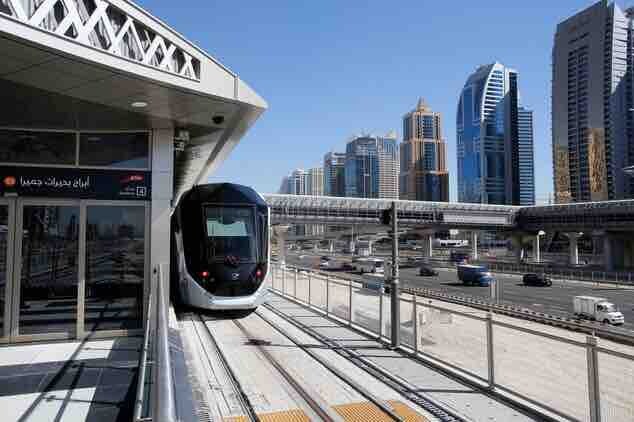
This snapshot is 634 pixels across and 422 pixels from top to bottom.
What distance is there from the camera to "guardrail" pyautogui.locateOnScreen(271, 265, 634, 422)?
5305 mm

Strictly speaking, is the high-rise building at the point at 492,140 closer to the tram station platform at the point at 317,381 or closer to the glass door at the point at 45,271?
the tram station platform at the point at 317,381

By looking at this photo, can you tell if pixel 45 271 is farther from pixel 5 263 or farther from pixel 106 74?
pixel 106 74

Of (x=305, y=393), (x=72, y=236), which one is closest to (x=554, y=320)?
(x=305, y=393)

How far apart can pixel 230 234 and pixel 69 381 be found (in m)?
4.90

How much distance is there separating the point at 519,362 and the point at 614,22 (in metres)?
149

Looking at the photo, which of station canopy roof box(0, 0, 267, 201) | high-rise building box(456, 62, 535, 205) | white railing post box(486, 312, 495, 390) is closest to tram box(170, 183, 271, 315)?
station canopy roof box(0, 0, 267, 201)

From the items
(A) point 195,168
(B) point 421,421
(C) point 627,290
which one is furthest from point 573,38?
(B) point 421,421

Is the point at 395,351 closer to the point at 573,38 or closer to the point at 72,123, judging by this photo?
the point at 72,123

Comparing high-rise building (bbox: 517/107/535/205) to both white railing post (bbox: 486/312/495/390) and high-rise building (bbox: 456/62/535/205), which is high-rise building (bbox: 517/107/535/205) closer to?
high-rise building (bbox: 456/62/535/205)

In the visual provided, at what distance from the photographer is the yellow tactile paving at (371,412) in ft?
19.7

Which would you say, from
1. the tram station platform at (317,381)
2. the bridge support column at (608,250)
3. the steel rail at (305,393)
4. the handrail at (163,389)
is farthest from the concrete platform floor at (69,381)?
the bridge support column at (608,250)

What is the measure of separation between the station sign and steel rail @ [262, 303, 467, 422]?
193 inches

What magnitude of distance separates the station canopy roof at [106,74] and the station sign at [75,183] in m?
0.91

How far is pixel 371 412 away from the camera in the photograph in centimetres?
625
